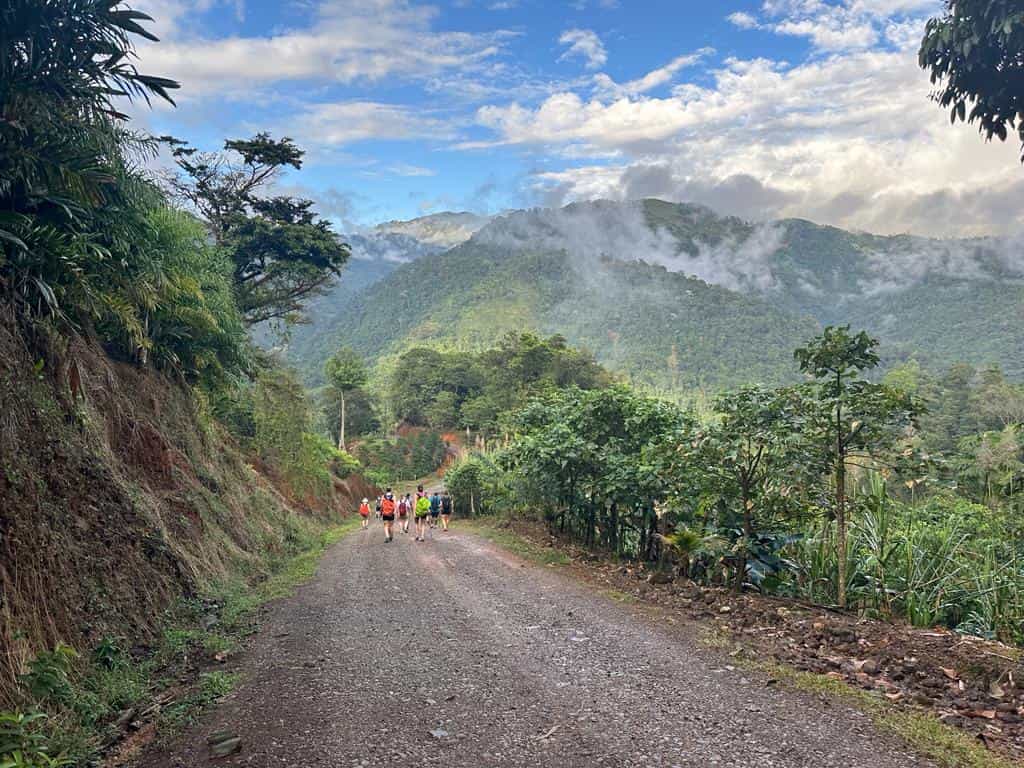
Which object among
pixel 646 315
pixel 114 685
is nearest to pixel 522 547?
pixel 114 685

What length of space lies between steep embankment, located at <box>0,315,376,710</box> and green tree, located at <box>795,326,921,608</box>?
717 cm

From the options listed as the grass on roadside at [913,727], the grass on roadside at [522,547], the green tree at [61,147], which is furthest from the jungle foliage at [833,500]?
the green tree at [61,147]

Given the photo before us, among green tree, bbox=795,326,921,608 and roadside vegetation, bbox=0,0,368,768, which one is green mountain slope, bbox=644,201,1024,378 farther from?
roadside vegetation, bbox=0,0,368,768

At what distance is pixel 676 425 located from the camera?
10.4 m

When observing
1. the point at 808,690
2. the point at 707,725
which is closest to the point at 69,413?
the point at 707,725

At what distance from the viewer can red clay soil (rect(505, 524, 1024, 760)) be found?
13.9 ft

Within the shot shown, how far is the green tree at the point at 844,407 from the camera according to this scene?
6293mm

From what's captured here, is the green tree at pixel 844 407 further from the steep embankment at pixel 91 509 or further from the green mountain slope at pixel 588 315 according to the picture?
the green mountain slope at pixel 588 315

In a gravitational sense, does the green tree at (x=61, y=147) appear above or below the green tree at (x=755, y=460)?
above

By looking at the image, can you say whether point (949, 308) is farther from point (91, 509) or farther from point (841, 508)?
point (91, 509)

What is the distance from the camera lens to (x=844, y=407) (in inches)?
255

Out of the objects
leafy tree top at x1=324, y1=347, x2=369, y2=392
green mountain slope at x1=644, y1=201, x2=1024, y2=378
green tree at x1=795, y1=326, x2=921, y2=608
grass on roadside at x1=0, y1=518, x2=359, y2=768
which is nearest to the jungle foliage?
green tree at x1=795, y1=326, x2=921, y2=608

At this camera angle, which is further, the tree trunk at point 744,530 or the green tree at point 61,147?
the tree trunk at point 744,530

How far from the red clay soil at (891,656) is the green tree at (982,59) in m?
4.29
